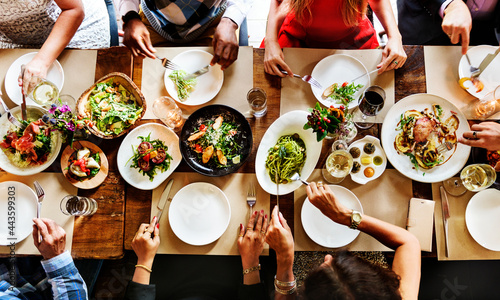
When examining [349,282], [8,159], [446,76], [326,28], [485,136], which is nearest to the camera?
[349,282]

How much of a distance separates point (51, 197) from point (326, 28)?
6.27ft

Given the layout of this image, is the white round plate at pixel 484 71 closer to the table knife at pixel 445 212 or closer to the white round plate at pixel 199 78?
the table knife at pixel 445 212

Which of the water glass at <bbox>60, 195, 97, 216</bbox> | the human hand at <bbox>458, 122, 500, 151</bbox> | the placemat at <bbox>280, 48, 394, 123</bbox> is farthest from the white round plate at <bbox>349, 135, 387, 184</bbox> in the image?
the water glass at <bbox>60, 195, 97, 216</bbox>

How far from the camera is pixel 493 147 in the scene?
4.74 feet

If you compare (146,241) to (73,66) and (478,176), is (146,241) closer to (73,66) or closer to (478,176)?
(73,66)

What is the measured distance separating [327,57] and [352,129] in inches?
17.8

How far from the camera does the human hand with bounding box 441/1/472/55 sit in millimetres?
1634

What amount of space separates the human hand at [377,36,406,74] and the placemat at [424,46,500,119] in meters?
0.17

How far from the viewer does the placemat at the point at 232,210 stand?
155 cm

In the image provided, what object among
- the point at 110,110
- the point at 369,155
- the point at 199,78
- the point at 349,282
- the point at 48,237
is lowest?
the point at 349,282

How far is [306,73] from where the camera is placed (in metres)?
1.69

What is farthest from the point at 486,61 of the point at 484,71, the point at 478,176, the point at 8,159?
the point at 8,159

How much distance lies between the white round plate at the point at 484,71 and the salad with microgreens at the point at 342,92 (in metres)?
0.59

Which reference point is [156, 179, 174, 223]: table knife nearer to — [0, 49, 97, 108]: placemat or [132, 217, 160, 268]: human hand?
[132, 217, 160, 268]: human hand
